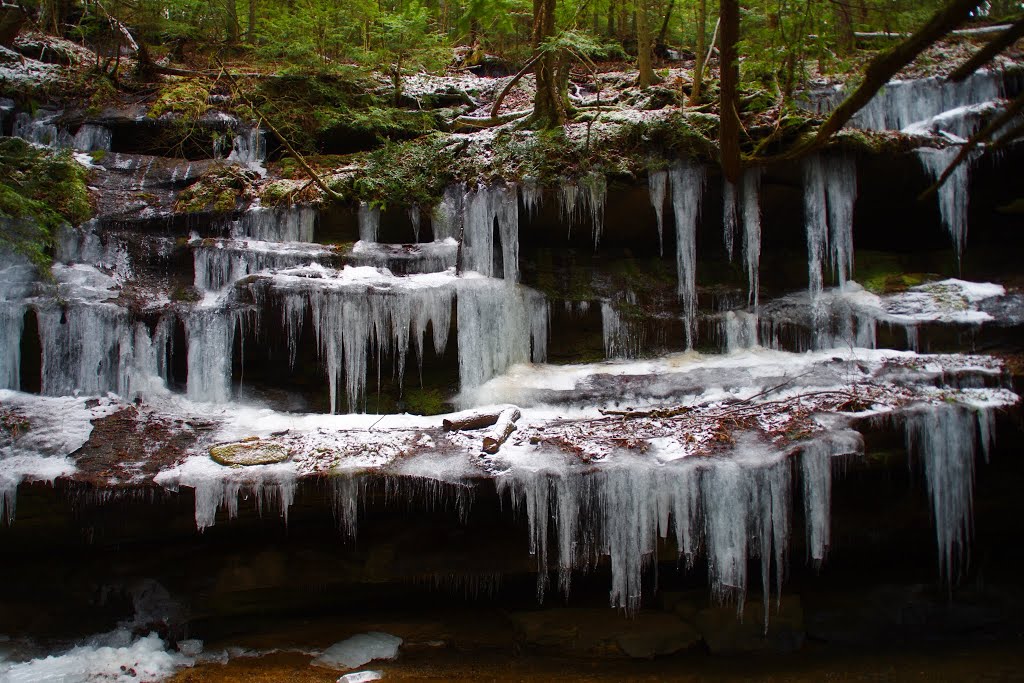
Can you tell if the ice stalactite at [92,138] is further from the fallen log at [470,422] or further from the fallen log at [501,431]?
the fallen log at [501,431]

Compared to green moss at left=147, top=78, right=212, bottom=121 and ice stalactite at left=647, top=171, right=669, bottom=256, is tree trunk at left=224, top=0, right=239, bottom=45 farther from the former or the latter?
ice stalactite at left=647, top=171, right=669, bottom=256

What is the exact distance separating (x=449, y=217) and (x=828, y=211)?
5.61m

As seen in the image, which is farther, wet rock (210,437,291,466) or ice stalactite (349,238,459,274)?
ice stalactite (349,238,459,274)

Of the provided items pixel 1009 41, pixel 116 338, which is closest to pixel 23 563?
pixel 116 338

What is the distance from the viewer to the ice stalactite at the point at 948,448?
19.9ft

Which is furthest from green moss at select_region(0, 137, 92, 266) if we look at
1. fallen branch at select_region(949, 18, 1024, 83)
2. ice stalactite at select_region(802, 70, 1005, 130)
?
Result: ice stalactite at select_region(802, 70, 1005, 130)

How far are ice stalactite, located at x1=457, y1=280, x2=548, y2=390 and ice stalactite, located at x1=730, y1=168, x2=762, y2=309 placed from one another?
3.24m

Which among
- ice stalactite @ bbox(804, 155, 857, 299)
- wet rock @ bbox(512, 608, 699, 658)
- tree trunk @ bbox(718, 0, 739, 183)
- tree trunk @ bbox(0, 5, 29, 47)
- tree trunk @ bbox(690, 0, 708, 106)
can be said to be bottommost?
wet rock @ bbox(512, 608, 699, 658)

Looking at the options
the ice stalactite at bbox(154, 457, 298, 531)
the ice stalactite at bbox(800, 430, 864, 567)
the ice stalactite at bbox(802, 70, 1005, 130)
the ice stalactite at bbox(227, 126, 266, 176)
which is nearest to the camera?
the ice stalactite at bbox(154, 457, 298, 531)

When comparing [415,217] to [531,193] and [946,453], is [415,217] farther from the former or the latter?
[946,453]

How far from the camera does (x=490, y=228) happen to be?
344 inches

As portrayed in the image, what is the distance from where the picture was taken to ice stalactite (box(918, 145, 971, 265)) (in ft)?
27.1

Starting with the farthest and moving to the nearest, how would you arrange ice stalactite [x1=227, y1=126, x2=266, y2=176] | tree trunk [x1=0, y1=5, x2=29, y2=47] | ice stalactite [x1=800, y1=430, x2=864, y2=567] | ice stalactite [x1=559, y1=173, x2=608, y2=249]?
ice stalactite [x1=227, y1=126, x2=266, y2=176] → tree trunk [x1=0, y1=5, x2=29, y2=47] → ice stalactite [x1=559, y1=173, x2=608, y2=249] → ice stalactite [x1=800, y1=430, x2=864, y2=567]

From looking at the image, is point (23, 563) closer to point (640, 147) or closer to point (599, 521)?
point (599, 521)
